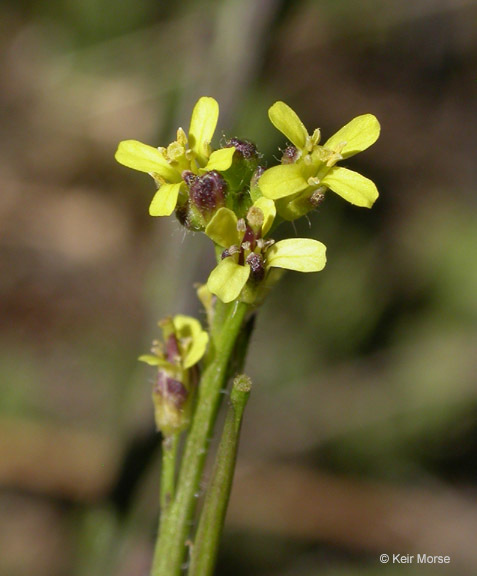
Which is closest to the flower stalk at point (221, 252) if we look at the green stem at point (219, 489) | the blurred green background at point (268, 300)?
the green stem at point (219, 489)

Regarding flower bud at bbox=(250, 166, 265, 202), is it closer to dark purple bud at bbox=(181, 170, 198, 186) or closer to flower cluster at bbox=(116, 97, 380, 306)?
flower cluster at bbox=(116, 97, 380, 306)

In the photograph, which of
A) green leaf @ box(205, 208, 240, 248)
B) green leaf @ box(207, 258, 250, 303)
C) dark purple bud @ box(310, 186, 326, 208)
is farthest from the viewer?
dark purple bud @ box(310, 186, 326, 208)

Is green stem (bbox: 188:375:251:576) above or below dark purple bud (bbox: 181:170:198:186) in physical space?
below

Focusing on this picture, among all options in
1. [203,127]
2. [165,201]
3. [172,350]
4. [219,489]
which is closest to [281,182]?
[165,201]

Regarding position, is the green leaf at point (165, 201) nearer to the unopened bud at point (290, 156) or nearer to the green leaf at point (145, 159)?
the green leaf at point (145, 159)

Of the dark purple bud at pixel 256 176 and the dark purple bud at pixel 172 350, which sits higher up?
the dark purple bud at pixel 256 176

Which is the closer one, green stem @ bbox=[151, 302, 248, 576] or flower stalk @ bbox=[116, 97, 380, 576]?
flower stalk @ bbox=[116, 97, 380, 576]

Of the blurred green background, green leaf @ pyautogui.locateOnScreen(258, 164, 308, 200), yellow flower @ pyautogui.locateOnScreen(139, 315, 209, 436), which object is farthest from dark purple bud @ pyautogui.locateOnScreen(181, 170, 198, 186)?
the blurred green background
